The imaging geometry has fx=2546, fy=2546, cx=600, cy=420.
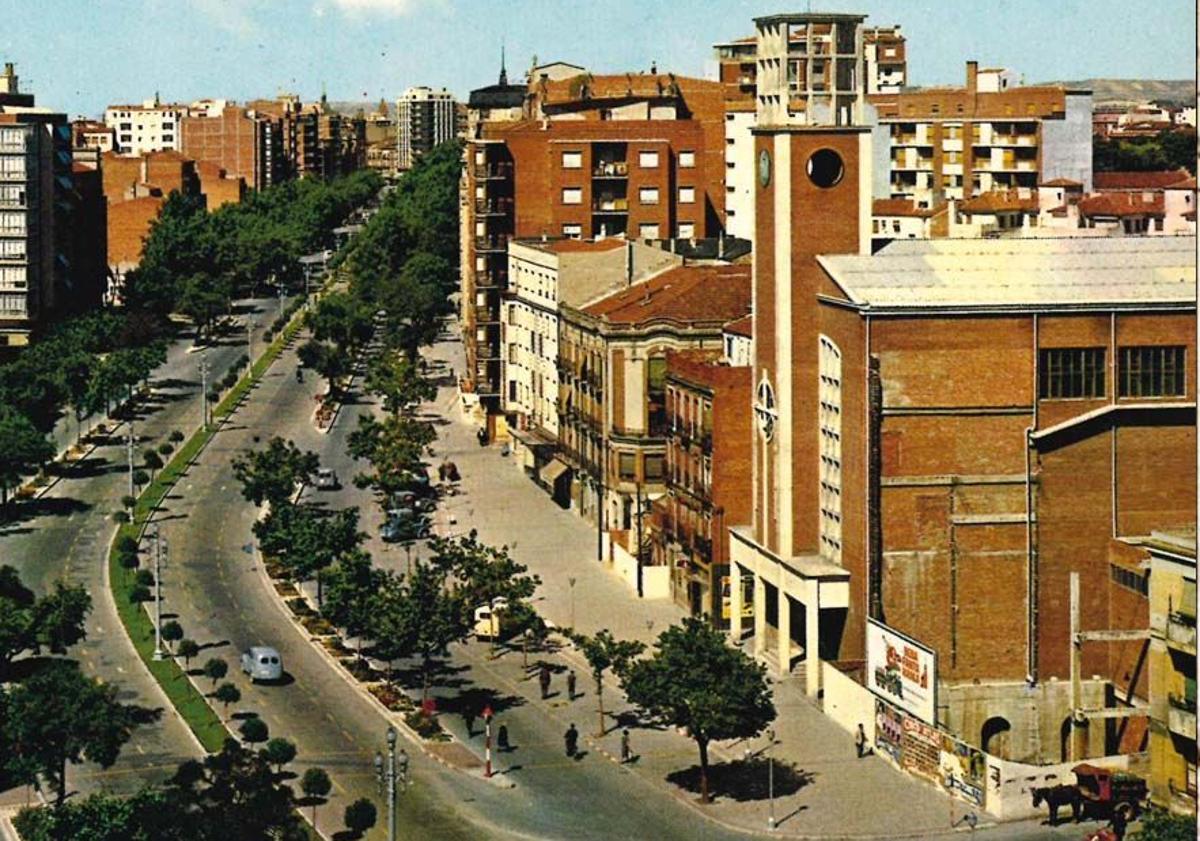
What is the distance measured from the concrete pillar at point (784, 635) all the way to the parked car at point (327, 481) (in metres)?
40.5

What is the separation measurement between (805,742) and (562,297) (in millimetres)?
44270

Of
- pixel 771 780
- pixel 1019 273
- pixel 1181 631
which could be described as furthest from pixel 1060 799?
pixel 1019 273

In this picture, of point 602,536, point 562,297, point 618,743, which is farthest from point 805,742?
point 562,297

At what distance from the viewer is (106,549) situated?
9581cm

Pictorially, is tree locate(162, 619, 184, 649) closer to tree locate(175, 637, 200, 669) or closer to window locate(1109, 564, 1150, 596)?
tree locate(175, 637, 200, 669)

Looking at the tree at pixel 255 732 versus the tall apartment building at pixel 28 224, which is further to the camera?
the tall apartment building at pixel 28 224

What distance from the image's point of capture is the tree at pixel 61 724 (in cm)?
5775

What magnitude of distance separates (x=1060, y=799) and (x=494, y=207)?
7354 cm

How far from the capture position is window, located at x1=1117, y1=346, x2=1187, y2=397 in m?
68.6

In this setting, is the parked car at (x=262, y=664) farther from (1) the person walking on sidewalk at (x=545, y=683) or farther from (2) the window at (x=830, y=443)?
(2) the window at (x=830, y=443)

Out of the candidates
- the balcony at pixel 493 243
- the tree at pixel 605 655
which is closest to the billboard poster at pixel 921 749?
the tree at pixel 605 655

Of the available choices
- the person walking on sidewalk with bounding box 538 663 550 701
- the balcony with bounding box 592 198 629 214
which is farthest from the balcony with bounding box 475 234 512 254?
the person walking on sidewalk with bounding box 538 663 550 701

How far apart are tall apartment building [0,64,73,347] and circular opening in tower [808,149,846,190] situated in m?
84.8

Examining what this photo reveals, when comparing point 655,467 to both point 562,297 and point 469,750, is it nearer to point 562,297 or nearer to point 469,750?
point 562,297
